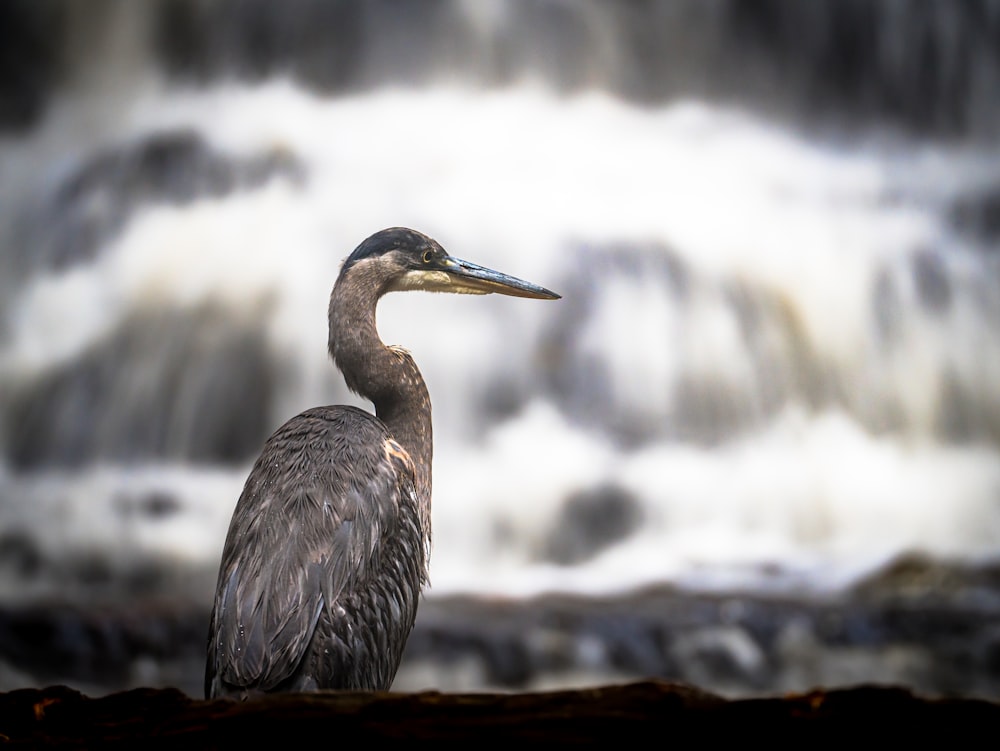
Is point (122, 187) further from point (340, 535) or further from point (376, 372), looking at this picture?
point (340, 535)

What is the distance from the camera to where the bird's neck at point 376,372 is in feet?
6.11

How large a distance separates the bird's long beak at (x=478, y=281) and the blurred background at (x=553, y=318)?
2.72ft

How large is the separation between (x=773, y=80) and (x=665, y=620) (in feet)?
5.99

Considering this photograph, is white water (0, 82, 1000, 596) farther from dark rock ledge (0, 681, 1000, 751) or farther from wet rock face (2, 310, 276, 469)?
dark rock ledge (0, 681, 1000, 751)

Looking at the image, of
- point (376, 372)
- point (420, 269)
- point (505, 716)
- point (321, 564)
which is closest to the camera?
point (505, 716)

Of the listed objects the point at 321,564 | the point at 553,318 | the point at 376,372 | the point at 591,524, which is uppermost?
the point at 553,318

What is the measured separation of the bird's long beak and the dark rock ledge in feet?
3.85

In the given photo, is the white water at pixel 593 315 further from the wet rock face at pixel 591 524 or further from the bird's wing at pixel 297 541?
the bird's wing at pixel 297 541

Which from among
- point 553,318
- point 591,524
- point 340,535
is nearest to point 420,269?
point 340,535

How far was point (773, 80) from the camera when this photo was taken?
10.3ft

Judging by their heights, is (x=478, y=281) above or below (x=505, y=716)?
above

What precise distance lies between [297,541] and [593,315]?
157 cm

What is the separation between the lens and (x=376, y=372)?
1861 mm

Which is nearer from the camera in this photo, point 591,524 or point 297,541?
point 297,541
